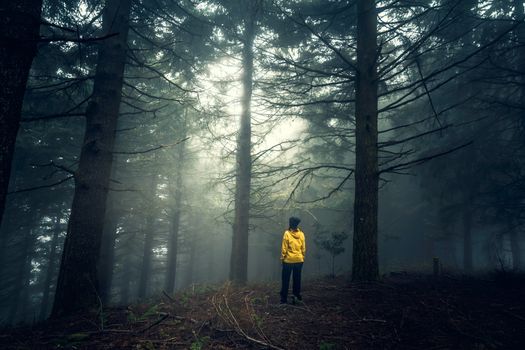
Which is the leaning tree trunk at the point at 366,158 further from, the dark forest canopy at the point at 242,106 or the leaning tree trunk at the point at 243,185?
the leaning tree trunk at the point at 243,185

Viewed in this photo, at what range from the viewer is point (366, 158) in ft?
23.6

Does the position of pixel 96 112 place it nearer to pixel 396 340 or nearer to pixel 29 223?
pixel 396 340

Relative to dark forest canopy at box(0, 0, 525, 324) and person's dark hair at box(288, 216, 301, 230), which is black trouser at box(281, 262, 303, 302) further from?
dark forest canopy at box(0, 0, 525, 324)

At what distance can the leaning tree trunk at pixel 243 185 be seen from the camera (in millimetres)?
10891

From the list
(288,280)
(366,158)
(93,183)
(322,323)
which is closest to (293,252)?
(288,280)

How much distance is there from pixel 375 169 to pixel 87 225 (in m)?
6.74

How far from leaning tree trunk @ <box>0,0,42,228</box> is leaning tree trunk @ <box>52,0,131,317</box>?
9.50ft

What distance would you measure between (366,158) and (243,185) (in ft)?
17.0

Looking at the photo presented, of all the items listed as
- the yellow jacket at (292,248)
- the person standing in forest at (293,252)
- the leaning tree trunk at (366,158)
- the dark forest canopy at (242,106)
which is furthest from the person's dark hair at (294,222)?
the leaning tree trunk at (366,158)

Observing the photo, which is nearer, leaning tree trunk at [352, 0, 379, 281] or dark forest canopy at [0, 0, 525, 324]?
dark forest canopy at [0, 0, 525, 324]

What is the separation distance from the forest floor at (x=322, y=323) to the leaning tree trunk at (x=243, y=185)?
4264 millimetres

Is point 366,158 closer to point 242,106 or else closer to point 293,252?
point 293,252

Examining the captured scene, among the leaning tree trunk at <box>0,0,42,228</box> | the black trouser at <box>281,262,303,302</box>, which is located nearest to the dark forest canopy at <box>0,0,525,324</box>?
the leaning tree trunk at <box>0,0,42,228</box>

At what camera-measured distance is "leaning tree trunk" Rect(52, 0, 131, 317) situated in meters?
5.57
